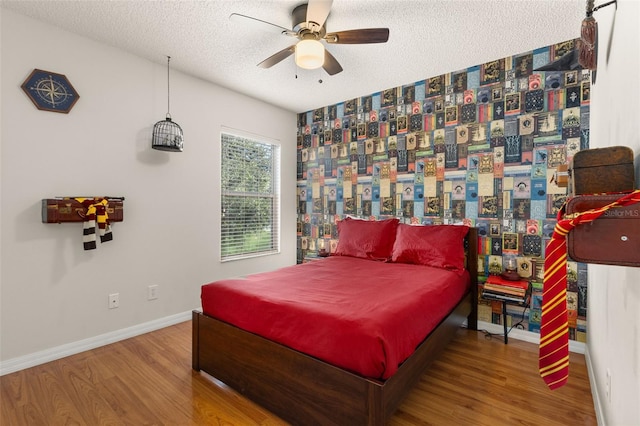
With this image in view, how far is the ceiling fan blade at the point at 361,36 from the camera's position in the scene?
2064 mm

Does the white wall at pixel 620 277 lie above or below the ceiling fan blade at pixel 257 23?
below

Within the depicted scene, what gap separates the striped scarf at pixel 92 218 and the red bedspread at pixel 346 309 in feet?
3.67

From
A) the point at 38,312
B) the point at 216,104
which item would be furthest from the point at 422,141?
the point at 38,312

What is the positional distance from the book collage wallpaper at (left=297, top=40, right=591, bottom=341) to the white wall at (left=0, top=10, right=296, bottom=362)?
175 cm

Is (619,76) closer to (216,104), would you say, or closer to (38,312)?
(216,104)

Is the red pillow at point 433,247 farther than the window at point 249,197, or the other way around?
the window at point 249,197

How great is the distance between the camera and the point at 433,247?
285cm

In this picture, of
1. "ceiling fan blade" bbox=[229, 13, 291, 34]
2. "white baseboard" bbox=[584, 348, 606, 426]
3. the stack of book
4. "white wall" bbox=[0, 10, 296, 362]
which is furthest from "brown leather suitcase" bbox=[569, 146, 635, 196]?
"white wall" bbox=[0, 10, 296, 362]

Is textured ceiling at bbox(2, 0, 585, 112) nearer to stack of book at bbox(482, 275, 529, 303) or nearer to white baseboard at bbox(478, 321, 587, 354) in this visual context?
stack of book at bbox(482, 275, 529, 303)

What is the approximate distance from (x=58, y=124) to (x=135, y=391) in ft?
6.90

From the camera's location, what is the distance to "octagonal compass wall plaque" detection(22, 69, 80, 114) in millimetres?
2309

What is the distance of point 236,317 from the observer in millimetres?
1937

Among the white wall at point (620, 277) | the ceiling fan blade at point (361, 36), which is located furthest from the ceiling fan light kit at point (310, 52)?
the white wall at point (620, 277)

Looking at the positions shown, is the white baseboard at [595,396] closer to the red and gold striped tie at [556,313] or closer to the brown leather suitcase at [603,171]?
the red and gold striped tie at [556,313]
